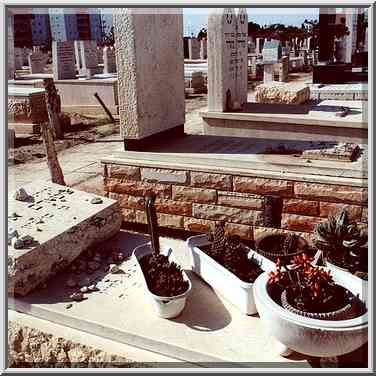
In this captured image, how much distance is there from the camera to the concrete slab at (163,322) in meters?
3.14

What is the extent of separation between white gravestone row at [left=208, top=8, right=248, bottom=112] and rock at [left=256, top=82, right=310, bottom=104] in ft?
5.70

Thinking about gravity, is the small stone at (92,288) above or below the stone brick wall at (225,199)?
below

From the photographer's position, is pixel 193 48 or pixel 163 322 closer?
pixel 163 322

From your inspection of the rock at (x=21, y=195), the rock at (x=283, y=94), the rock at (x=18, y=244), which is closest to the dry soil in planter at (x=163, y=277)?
the rock at (x=18, y=244)

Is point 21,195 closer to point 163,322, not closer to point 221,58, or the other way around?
point 163,322

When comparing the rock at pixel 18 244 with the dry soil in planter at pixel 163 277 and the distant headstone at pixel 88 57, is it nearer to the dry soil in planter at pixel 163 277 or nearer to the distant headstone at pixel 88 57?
the dry soil in planter at pixel 163 277

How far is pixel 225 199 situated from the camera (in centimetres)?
484

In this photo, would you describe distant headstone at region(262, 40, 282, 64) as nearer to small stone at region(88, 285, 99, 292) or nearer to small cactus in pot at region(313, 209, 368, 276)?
small cactus in pot at region(313, 209, 368, 276)

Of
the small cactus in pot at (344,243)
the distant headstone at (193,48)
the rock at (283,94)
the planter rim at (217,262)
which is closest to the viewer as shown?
the planter rim at (217,262)

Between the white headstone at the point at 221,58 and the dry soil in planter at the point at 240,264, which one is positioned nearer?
the dry soil in planter at the point at 240,264

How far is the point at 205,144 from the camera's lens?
18.7ft

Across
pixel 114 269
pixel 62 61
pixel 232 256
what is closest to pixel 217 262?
pixel 232 256

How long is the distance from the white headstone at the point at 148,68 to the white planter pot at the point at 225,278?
5.69ft

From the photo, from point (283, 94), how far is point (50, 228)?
6753mm
